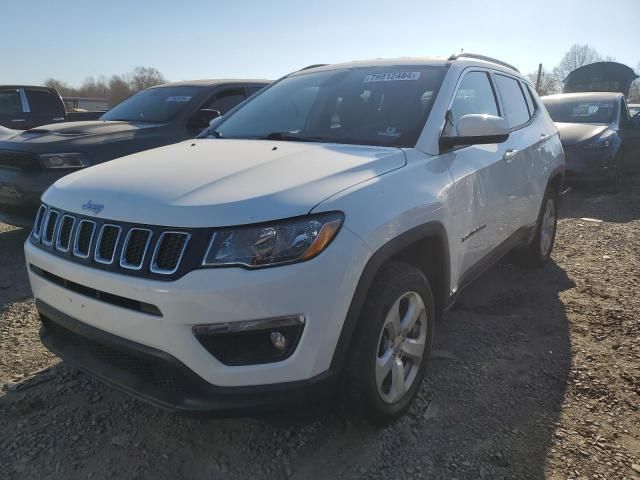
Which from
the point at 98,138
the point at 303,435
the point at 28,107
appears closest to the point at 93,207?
the point at 303,435

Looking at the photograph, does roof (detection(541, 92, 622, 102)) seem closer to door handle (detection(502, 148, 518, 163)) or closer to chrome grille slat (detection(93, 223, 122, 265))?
door handle (detection(502, 148, 518, 163))

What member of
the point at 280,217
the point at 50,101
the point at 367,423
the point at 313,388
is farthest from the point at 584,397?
the point at 50,101

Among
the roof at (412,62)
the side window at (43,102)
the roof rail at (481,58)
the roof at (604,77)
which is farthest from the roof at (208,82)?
the roof at (604,77)

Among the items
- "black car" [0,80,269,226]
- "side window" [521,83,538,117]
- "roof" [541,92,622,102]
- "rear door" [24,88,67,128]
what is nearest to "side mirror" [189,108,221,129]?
"black car" [0,80,269,226]

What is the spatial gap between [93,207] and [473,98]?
2394 millimetres

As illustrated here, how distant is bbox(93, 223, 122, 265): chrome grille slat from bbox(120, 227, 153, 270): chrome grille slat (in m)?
0.06

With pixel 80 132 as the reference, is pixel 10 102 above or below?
below

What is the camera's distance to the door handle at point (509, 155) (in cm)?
344

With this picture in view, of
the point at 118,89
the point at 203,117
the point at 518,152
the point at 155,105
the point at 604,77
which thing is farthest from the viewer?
the point at 118,89

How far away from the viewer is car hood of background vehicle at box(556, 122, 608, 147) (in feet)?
26.2

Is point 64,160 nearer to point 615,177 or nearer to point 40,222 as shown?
point 40,222

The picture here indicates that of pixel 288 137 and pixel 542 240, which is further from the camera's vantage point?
pixel 542 240

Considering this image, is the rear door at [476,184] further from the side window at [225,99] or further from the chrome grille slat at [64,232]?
the side window at [225,99]

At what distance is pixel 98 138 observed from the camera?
4.99 meters
